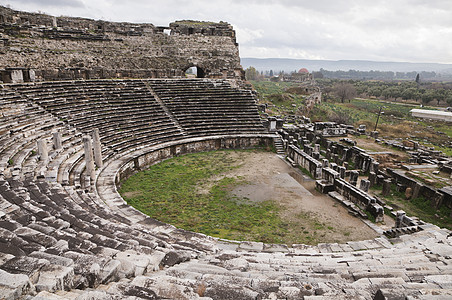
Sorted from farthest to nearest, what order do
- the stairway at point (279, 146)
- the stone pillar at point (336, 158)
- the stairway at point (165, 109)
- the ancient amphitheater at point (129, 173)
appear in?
the stairway at point (279, 146)
the stairway at point (165, 109)
the stone pillar at point (336, 158)
the ancient amphitheater at point (129, 173)

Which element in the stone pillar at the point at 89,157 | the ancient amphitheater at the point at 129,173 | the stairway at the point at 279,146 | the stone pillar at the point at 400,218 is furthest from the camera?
the stairway at the point at 279,146

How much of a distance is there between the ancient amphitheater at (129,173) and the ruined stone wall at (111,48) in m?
0.09

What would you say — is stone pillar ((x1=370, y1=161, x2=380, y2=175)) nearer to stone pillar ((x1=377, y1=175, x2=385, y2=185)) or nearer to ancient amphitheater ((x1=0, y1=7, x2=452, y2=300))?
stone pillar ((x1=377, y1=175, x2=385, y2=185))

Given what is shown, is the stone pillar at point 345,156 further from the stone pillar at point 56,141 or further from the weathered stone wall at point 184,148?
the stone pillar at point 56,141

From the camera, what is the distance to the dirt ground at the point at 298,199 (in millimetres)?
10031

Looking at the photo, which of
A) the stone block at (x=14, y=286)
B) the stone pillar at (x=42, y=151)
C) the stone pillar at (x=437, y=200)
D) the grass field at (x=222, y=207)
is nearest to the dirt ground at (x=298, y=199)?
the grass field at (x=222, y=207)

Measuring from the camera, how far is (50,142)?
12.8 m

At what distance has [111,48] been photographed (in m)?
23.4

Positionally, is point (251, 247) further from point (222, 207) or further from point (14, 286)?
point (14, 286)

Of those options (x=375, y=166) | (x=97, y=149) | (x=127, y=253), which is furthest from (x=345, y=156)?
(x=127, y=253)

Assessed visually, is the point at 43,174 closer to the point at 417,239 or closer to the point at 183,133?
the point at 183,133

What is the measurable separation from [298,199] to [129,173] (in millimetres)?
8265

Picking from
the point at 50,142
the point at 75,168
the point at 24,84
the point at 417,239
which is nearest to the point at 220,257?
the point at 417,239

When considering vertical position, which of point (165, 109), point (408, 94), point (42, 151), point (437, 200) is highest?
point (165, 109)
